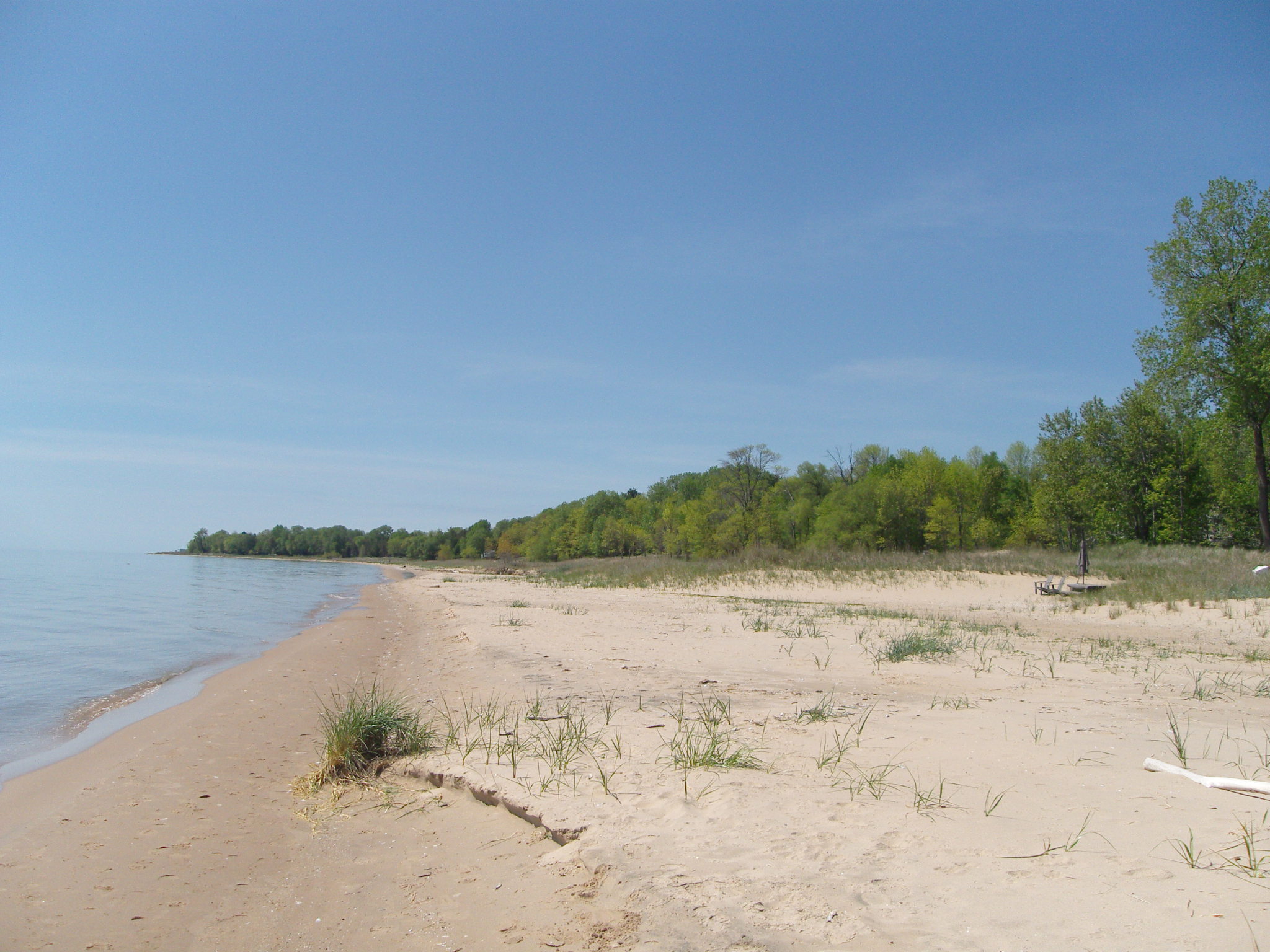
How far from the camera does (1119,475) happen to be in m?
41.4

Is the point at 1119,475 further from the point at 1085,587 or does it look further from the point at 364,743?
the point at 364,743

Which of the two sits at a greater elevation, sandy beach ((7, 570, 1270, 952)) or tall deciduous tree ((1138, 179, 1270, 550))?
tall deciduous tree ((1138, 179, 1270, 550))

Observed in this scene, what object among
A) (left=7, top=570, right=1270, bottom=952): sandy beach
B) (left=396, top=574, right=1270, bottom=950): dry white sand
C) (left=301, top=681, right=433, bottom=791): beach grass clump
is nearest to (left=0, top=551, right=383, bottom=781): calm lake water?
(left=7, top=570, right=1270, bottom=952): sandy beach

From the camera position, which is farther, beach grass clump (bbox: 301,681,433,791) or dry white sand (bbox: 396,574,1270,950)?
beach grass clump (bbox: 301,681,433,791)

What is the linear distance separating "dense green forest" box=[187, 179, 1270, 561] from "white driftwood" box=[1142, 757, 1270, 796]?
28.3 m

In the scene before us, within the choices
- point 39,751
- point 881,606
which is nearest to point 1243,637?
point 881,606

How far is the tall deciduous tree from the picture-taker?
26.4 meters

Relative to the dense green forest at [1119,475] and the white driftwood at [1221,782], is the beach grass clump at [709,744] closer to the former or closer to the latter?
the white driftwood at [1221,782]

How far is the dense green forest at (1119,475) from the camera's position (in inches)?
1063

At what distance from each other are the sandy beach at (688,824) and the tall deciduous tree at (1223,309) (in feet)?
78.0

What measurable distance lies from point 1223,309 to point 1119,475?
16702 millimetres

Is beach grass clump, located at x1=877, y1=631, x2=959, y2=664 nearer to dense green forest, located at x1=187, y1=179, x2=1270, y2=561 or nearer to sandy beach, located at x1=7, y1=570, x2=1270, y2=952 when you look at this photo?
sandy beach, located at x1=7, y1=570, x2=1270, y2=952

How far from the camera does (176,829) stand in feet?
16.2

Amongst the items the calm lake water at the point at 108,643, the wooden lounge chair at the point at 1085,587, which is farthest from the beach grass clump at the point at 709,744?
the wooden lounge chair at the point at 1085,587
